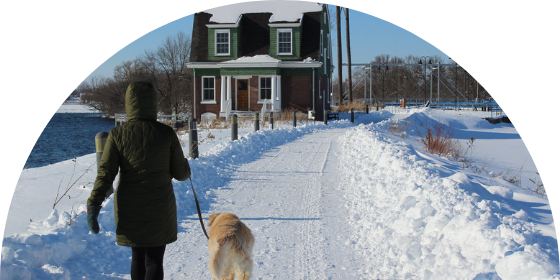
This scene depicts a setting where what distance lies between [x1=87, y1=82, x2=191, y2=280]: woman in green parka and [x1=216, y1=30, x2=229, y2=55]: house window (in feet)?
90.2

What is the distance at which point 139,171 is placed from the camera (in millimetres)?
3926

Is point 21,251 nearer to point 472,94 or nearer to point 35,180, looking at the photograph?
point 35,180

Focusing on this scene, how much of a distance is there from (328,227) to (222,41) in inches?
1034

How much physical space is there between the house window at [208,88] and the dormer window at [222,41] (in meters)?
1.96

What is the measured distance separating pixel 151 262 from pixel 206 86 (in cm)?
2799

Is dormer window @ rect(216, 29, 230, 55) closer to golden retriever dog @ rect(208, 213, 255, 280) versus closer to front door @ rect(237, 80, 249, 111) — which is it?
front door @ rect(237, 80, 249, 111)

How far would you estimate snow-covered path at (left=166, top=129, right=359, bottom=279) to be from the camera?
4.94 meters

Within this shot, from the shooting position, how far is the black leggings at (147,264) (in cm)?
408

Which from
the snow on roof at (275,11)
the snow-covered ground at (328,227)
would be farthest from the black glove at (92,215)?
the snow on roof at (275,11)

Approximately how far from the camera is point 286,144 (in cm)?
1645

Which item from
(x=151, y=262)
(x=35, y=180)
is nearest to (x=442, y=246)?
(x=151, y=262)

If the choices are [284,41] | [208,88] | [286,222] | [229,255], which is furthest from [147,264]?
[208,88]

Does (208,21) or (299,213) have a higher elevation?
(208,21)

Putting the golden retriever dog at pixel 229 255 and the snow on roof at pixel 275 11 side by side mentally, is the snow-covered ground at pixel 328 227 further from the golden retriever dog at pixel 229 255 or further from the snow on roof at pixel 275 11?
the snow on roof at pixel 275 11
